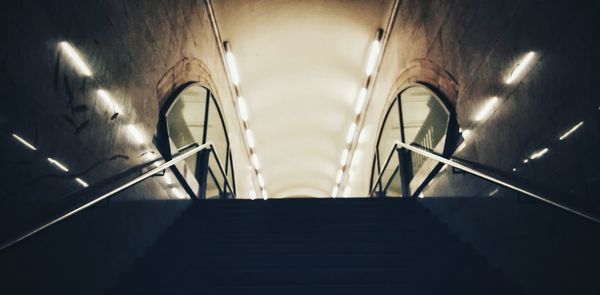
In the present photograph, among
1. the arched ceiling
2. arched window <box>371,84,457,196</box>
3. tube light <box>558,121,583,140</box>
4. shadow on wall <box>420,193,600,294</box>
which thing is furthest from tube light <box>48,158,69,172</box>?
the arched ceiling

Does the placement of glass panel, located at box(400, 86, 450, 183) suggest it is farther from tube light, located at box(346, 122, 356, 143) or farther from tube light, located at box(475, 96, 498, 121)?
tube light, located at box(346, 122, 356, 143)

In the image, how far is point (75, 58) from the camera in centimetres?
284

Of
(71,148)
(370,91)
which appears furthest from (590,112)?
(370,91)

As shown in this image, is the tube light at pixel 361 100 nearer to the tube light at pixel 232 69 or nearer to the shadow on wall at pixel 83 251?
the tube light at pixel 232 69

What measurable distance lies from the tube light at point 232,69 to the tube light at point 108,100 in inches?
188

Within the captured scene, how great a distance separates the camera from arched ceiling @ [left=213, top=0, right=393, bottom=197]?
7.44m

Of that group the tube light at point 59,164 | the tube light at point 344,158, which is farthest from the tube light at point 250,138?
the tube light at point 59,164

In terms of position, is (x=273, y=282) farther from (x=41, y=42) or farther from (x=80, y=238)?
(x=41, y=42)

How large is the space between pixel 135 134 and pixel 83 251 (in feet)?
4.34

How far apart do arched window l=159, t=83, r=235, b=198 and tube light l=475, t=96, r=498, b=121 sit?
3.25m

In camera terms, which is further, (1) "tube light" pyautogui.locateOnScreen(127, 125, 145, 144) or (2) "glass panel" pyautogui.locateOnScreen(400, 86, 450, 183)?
(2) "glass panel" pyautogui.locateOnScreen(400, 86, 450, 183)

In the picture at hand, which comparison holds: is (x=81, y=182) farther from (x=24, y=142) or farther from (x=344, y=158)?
(x=344, y=158)

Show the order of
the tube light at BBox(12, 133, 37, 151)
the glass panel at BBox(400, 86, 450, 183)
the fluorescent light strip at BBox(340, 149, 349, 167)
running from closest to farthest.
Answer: the tube light at BBox(12, 133, 37, 151)
the glass panel at BBox(400, 86, 450, 183)
the fluorescent light strip at BBox(340, 149, 349, 167)

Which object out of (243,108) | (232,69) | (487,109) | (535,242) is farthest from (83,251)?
(243,108)
